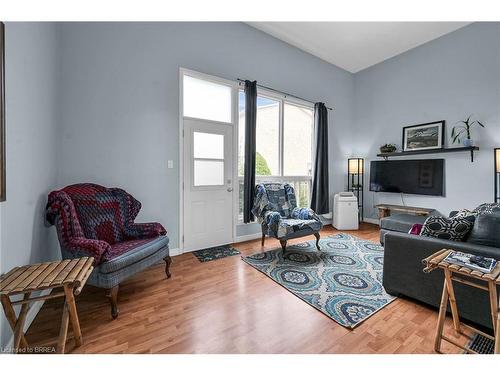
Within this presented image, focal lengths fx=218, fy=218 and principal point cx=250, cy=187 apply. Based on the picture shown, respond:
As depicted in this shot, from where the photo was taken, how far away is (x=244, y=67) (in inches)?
137

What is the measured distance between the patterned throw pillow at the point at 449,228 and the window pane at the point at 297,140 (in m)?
2.58

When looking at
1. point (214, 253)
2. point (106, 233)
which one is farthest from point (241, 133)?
point (106, 233)

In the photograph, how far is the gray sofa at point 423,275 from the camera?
1.47 meters

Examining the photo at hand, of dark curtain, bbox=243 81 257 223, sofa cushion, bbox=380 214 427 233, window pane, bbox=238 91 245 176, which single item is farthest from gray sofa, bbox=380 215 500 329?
window pane, bbox=238 91 245 176

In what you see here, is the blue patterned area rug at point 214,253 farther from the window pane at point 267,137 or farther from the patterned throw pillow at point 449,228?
the patterned throw pillow at point 449,228

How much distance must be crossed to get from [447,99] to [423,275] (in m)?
3.68

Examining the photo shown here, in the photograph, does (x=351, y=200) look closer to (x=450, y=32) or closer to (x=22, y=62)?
(x=450, y=32)

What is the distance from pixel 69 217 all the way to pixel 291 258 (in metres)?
2.35

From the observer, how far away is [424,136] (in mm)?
4043

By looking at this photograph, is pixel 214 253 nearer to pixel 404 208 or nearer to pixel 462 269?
pixel 462 269

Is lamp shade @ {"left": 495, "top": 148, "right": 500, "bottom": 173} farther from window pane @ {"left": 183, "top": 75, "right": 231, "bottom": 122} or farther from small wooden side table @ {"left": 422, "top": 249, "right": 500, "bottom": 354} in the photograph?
window pane @ {"left": 183, "top": 75, "right": 231, "bottom": 122}

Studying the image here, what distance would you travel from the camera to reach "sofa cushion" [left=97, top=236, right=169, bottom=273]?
1699mm

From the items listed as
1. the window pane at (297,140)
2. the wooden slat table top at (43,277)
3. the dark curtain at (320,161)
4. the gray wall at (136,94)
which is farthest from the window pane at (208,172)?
the dark curtain at (320,161)
